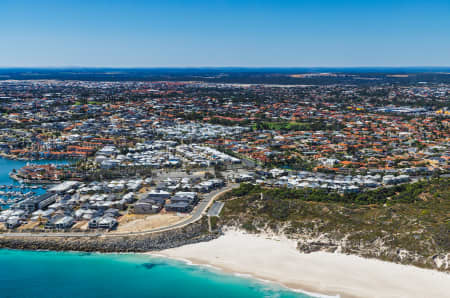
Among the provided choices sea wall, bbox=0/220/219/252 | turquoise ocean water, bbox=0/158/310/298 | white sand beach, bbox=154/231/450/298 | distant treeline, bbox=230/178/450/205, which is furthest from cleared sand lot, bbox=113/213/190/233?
distant treeline, bbox=230/178/450/205

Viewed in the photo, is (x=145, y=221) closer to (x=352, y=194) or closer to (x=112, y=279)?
(x=112, y=279)

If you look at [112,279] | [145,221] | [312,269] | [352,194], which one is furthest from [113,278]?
[352,194]

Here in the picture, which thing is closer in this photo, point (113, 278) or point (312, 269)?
point (312, 269)

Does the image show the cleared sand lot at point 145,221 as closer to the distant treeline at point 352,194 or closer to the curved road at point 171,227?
the curved road at point 171,227

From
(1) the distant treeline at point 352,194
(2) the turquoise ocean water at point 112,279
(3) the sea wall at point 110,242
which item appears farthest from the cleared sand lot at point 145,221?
(1) the distant treeline at point 352,194

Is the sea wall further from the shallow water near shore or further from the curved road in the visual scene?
the shallow water near shore

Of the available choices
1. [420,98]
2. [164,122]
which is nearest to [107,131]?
[164,122]

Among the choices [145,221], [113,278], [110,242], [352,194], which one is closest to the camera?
[113,278]
